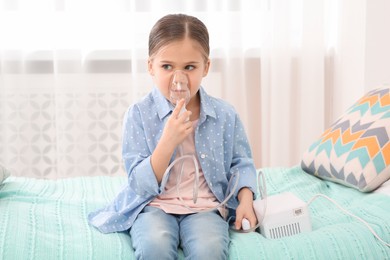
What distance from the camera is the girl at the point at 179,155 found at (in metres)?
1.64

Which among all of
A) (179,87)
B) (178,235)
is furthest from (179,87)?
(178,235)

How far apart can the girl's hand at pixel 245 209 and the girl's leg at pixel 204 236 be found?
0.13 ft

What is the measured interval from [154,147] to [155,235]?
295 mm

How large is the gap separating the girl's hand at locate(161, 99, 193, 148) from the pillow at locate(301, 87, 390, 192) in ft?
2.12

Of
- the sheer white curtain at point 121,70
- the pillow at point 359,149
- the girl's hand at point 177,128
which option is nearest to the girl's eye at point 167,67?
the girl's hand at point 177,128

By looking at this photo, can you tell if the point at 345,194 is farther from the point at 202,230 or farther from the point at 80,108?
the point at 80,108

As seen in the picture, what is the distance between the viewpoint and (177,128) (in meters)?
1.64

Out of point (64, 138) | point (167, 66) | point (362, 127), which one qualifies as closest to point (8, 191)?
point (167, 66)

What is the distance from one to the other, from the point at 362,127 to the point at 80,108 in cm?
133

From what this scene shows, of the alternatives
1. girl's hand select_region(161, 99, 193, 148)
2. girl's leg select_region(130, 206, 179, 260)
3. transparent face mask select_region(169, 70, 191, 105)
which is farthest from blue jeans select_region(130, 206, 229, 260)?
transparent face mask select_region(169, 70, 191, 105)

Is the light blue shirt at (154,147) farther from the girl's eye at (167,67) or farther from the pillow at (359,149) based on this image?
the pillow at (359,149)

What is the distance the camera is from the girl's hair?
5.64 ft

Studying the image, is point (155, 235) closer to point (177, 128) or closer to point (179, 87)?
point (177, 128)

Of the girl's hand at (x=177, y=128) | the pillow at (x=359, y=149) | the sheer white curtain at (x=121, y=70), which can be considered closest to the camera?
the girl's hand at (x=177, y=128)
